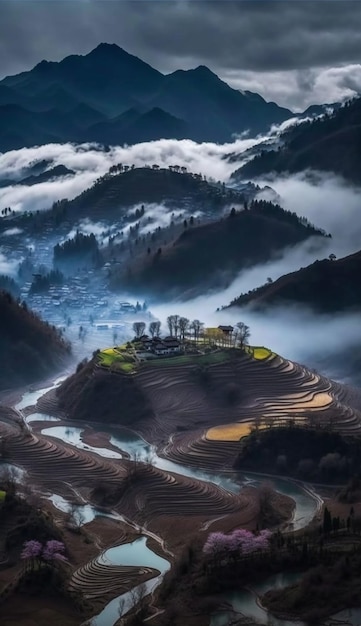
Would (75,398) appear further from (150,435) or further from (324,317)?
(324,317)

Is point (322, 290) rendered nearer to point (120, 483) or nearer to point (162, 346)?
point (162, 346)

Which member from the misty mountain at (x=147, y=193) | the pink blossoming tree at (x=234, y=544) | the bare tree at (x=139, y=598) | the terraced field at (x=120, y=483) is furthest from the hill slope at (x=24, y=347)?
the misty mountain at (x=147, y=193)

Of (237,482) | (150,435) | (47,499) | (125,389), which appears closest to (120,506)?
(47,499)

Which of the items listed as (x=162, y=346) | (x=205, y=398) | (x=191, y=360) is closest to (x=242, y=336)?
(x=191, y=360)

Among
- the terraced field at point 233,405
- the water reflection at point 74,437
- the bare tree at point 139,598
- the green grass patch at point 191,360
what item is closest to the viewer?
the bare tree at point 139,598

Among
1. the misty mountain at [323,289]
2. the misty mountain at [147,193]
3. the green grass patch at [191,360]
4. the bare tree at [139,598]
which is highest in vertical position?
the misty mountain at [147,193]

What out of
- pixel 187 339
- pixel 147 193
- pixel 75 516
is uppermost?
pixel 147 193

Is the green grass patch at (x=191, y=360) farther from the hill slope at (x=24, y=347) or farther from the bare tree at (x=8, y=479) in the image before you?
the hill slope at (x=24, y=347)
